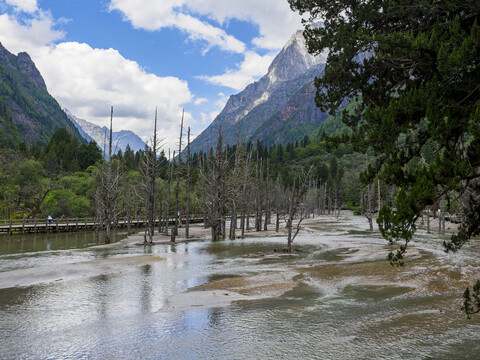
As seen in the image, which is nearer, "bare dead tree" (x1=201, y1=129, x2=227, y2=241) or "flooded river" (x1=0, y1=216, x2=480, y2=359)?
"flooded river" (x1=0, y1=216, x2=480, y2=359)

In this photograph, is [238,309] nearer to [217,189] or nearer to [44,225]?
[217,189]

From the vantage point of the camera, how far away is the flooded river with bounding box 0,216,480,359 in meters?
9.05

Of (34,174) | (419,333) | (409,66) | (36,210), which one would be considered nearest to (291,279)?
(419,333)

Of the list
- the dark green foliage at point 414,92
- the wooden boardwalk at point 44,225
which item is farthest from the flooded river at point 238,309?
the wooden boardwalk at point 44,225

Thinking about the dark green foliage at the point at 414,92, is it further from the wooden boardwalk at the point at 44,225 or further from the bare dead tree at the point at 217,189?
the wooden boardwalk at the point at 44,225

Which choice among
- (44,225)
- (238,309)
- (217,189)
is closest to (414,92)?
(238,309)

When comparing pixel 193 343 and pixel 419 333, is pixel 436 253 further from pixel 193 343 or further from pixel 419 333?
pixel 193 343

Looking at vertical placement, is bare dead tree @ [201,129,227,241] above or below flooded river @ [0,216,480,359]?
above

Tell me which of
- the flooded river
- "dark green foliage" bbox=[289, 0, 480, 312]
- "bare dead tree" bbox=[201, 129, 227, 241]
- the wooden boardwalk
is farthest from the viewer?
the wooden boardwalk

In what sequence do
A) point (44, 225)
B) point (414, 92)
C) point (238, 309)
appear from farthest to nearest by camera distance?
point (44, 225)
point (238, 309)
point (414, 92)

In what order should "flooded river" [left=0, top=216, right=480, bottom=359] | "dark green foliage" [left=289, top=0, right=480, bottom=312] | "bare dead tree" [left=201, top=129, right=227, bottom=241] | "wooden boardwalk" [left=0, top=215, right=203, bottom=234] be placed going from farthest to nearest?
"wooden boardwalk" [left=0, top=215, right=203, bottom=234], "bare dead tree" [left=201, top=129, right=227, bottom=241], "flooded river" [left=0, top=216, right=480, bottom=359], "dark green foliage" [left=289, top=0, right=480, bottom=312]

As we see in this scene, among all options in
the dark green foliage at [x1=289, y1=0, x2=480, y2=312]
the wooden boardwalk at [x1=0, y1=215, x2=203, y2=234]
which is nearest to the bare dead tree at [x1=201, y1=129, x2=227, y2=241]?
the wooden boardwalk at [x1=0, y1=215, x2=203, y2=234]

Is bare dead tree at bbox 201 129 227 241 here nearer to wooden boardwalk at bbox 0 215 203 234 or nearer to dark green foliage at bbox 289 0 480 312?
wooden boardwalk at bbox 0 215 203 234

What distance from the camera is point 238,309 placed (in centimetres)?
1247
